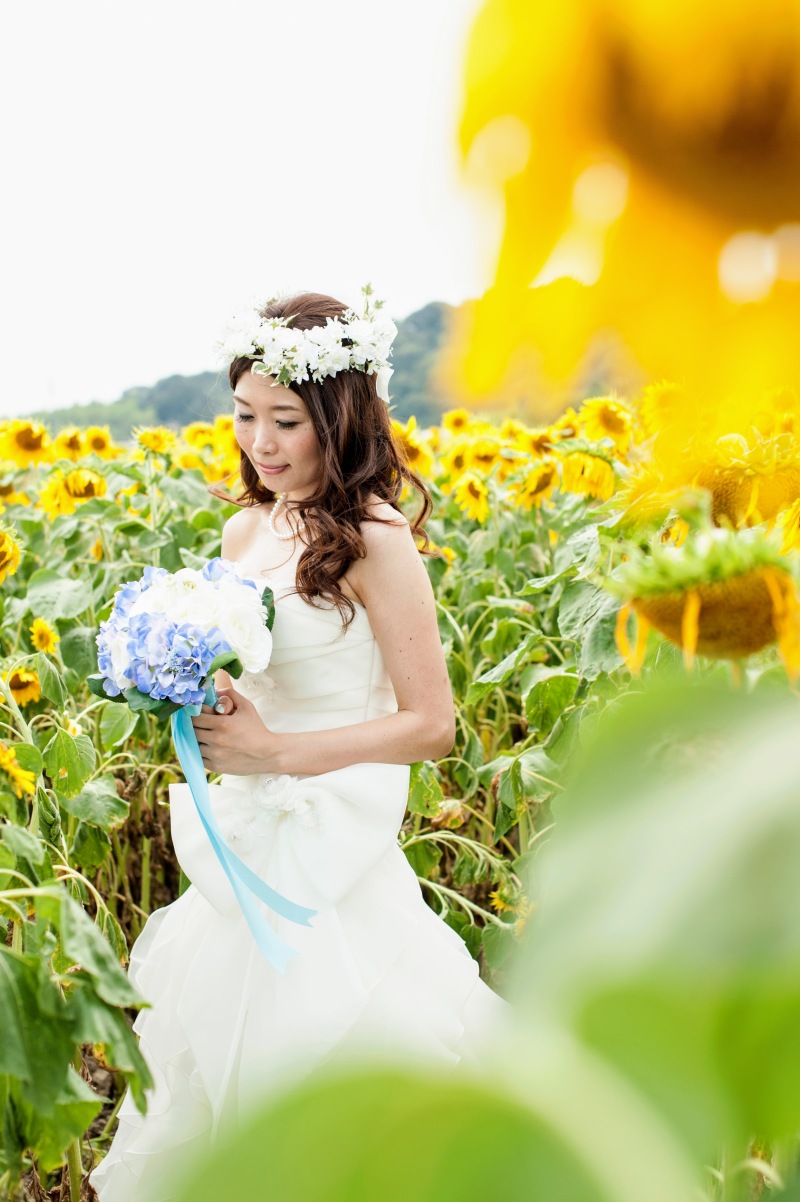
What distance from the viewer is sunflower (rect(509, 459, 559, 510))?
2.72 metres

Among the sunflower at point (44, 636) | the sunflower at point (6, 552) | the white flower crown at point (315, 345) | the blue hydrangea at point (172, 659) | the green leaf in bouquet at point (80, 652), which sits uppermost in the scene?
the white flower crown at point (315, 345)

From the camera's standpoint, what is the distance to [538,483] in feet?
9.06


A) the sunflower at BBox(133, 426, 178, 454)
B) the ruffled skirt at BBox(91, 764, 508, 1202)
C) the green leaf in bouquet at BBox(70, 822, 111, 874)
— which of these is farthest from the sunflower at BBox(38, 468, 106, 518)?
the ruffled skirt at BBox(91, 764, 508, 1202)

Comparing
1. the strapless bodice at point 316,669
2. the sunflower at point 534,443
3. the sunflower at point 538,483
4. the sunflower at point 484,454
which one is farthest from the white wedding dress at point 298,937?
the sunflower at point 484,454

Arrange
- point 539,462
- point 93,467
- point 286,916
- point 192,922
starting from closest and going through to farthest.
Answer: point 286,916 < point 192,922 < point 539,462 < point 93,467

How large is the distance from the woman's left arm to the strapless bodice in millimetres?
36

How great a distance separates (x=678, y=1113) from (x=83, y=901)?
1384 millimetres

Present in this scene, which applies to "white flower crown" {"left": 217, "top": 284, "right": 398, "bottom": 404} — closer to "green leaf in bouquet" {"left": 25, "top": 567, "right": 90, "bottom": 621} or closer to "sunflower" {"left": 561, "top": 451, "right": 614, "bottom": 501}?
"sunflower" {"left": 561, "top": 451, "right": 614, "bottom": 501}

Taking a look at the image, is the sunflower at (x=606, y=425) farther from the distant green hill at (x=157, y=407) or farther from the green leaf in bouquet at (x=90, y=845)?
the green leaf in bouquet at (x=90, y=845)

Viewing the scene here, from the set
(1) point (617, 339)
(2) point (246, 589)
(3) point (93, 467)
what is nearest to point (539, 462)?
(3) point (93, 467)

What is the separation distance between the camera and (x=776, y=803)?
0.45ft

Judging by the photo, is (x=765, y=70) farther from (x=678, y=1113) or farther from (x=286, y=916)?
(x=286, y=916)

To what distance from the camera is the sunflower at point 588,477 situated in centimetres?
216

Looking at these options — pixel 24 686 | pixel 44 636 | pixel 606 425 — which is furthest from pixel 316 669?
pixel 606 425
